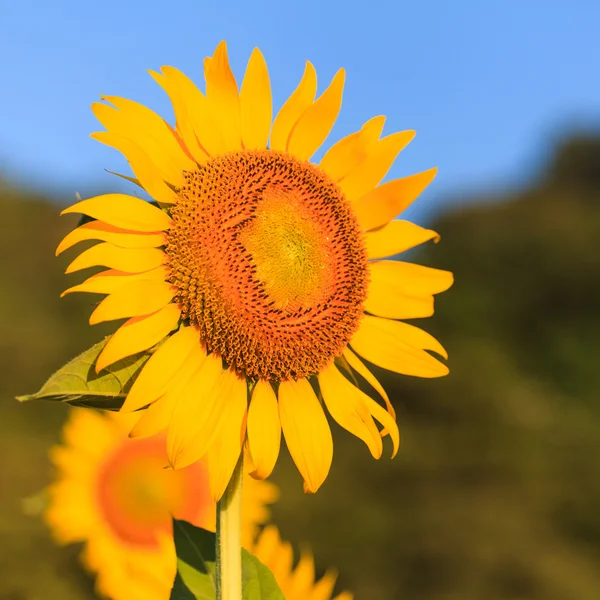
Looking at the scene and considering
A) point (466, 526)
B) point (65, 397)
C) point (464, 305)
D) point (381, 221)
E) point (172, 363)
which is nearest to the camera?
point (65, 397)

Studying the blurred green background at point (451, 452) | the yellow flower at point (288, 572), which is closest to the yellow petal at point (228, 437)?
the yellow flower at point (288, 572)

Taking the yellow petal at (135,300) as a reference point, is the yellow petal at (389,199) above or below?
above

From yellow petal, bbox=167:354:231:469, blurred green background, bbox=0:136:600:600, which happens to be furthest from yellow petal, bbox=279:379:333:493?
blurred green background, bbox=0:136:600:600

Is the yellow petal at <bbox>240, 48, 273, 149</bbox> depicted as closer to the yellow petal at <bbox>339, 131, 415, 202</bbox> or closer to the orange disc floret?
the orange disc floret

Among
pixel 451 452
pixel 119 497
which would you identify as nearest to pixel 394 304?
pixel 119 497

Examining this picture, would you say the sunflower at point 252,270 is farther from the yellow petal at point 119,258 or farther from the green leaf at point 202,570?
the green leaf at point 202,570

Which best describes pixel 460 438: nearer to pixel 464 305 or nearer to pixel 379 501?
pixel 379 501

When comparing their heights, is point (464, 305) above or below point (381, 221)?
below

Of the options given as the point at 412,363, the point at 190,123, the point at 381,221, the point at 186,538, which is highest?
the point at 190,123

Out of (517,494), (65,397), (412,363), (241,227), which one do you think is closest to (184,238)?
(241,227)
